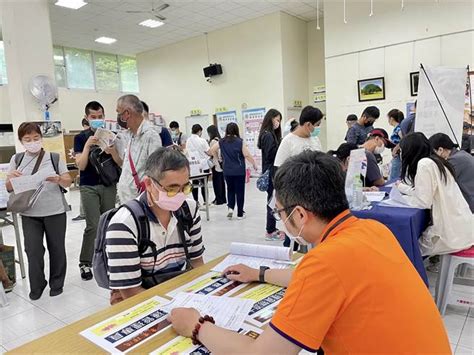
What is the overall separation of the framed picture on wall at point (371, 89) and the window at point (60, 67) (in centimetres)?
808

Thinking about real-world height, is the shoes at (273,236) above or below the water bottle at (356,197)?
below

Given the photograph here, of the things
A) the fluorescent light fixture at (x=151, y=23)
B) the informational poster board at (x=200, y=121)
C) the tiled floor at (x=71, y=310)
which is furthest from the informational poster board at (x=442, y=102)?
the informational poster board at (x=200, y=121)

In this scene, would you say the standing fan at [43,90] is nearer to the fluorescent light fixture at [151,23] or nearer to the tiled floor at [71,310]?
the tiled floor at [71,310]

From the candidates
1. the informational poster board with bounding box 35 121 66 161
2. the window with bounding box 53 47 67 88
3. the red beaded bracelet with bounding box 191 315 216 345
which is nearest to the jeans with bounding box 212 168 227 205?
the informational poster board with bounding box 35 121 66 161

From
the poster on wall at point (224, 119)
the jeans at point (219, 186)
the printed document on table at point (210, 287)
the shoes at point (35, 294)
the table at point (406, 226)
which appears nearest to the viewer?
the printed document on table at point (210, 287)

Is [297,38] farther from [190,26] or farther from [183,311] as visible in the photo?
[183,311]

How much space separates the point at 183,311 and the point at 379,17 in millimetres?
7235

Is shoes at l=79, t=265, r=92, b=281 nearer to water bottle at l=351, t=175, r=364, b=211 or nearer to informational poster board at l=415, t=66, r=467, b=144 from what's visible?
water bottle at l=351, t=175, r=364, b=211

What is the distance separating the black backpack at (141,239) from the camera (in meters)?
1.43

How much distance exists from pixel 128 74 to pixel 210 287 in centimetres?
1184

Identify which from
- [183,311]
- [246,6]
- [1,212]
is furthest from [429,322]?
[246,6]

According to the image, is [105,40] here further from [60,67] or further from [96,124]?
[96,124]

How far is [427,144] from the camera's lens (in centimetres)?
250

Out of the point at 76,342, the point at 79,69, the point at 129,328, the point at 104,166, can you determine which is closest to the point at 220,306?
the point at 129,328
